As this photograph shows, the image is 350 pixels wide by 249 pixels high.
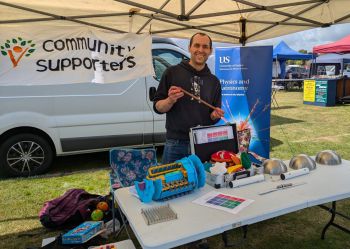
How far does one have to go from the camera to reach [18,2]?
2695 mm

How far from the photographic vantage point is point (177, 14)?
2986 millimetres

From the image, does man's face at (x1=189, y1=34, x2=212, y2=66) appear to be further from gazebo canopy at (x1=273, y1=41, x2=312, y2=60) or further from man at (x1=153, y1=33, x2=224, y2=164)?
gazebo canopy at (x1=273, y1=41, x2=312, y2=60)

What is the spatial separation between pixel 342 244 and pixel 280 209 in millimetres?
1487

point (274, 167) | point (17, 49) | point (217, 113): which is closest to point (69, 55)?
point (17, 49)

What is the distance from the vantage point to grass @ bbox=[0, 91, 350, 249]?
2873 millimetres

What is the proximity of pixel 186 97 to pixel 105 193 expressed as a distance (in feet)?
6.98

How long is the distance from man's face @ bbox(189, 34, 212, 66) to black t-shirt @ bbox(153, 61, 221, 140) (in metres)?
0.11

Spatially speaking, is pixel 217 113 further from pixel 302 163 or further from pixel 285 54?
pixel 285 54

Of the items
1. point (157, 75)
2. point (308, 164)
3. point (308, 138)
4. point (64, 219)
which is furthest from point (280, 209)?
point (308, 138)

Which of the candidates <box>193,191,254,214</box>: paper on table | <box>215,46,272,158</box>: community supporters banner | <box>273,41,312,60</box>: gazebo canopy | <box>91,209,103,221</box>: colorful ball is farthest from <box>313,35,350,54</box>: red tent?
<box>193,191,254,214</box>: paper on table

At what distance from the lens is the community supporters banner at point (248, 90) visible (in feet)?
14.0

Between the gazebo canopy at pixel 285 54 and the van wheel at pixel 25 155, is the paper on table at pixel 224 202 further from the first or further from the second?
the gazebo canopy at pixel 285 54

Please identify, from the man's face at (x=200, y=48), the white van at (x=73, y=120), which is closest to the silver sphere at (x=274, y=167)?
the man's face at (x=200, y=48)

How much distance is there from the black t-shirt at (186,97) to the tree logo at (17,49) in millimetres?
1463
